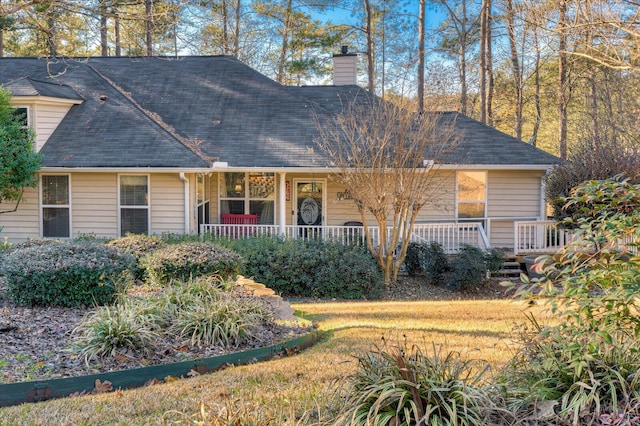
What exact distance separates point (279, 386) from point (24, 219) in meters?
12.8

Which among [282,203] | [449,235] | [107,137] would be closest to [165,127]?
[107,137]

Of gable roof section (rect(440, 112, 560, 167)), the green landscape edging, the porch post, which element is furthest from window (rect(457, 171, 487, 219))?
the green landscape edging

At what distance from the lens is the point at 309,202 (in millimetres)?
17469

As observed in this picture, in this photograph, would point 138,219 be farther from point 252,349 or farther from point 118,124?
point 252,349

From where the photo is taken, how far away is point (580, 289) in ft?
13.0

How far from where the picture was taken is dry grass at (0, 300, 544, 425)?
430 centimetres

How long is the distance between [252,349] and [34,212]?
37.3 ft

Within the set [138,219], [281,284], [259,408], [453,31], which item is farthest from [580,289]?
[453,31]

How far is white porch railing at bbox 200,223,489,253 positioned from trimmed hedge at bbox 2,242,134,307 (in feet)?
21.0

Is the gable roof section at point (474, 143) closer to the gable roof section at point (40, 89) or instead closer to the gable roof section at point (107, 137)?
the gable roof section at point (107, 137)

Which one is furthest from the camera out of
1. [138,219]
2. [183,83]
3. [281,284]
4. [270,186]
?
[183,83]

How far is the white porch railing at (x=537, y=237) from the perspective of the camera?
52.3ft

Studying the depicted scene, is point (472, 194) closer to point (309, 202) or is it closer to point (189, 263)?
point (309, 202)

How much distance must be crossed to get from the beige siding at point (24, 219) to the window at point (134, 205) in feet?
7.64
